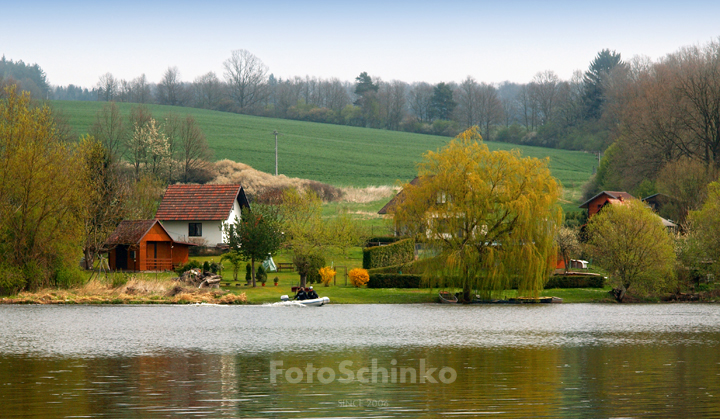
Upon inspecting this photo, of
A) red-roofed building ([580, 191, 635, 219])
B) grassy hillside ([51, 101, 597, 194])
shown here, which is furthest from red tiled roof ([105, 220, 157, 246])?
red-roofed building ([580, 191, 635, 219])

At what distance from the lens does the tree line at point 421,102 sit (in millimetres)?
155500

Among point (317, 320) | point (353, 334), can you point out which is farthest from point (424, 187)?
point (353, 334)

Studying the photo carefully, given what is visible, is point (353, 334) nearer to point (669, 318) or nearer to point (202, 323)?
point (202, 323)

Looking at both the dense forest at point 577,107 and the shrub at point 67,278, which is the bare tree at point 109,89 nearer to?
the dense forest at point 577,107

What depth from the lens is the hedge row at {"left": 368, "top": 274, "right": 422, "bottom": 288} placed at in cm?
5594

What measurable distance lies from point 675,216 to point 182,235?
51.9m

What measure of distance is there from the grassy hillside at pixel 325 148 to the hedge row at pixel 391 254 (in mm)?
51006

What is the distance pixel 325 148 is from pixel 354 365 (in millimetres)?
115911

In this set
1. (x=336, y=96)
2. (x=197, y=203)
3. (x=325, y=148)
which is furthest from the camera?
(x=336, y=96)

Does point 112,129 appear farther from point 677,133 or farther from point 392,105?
point 392,105

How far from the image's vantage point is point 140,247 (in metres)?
65.9

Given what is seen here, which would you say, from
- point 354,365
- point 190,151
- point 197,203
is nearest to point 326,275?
point 197,203

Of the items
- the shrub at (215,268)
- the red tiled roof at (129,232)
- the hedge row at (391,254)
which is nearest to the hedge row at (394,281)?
the hedge row at (391,254)

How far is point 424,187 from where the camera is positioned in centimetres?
5128
